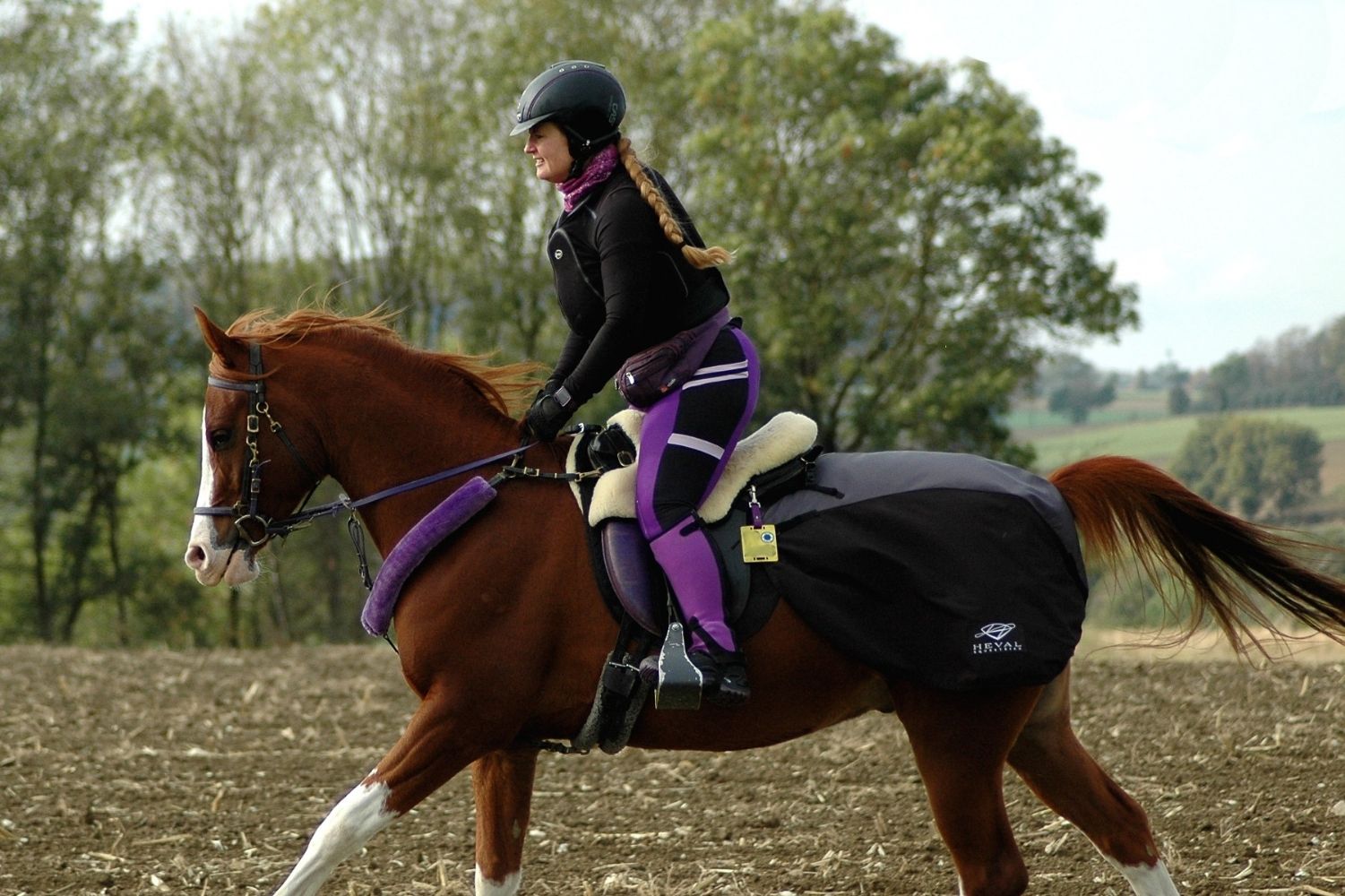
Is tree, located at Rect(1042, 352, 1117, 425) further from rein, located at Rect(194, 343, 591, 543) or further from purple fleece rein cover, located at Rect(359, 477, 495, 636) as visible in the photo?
purple fleece rein cover, located at Rect(359, 477, 495, 636)

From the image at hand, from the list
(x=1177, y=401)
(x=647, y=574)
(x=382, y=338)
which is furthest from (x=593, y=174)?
(x=1177, y=401)

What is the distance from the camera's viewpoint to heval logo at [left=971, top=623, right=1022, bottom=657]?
429cm

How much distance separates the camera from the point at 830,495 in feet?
14.8

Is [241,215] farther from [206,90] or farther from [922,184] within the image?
[922,184]

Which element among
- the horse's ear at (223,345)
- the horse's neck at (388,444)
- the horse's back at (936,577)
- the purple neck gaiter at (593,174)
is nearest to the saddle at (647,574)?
the horse's back at (936,577)

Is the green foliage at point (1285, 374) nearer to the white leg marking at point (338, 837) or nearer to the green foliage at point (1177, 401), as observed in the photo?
the green foliage at point (1177, 401)

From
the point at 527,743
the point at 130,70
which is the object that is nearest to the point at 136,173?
the point at 130,70

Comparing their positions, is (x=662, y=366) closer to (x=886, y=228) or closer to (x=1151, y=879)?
(x=1151, y=879)

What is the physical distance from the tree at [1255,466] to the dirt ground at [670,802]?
5.06 m

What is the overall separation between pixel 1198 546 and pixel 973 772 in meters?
1.29

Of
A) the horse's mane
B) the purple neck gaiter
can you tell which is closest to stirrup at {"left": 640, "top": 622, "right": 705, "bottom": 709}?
the horse's mane

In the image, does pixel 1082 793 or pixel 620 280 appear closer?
pixel 620 280

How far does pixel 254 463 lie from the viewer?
4.49 metres

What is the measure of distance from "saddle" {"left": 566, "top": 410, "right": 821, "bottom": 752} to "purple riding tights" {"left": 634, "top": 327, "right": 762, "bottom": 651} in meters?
0.06
